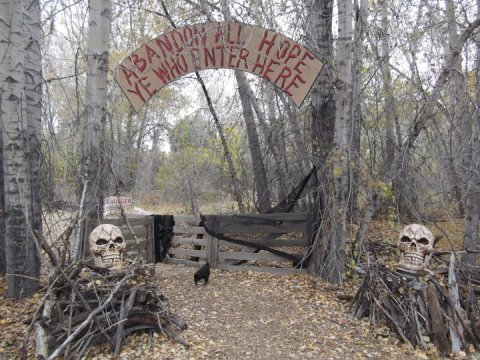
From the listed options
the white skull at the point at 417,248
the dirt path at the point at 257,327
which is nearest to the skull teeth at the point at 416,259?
the white skull at the point at 417,248

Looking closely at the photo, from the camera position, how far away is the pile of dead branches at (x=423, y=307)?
4496mm

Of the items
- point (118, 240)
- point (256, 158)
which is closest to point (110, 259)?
point (118, 240)

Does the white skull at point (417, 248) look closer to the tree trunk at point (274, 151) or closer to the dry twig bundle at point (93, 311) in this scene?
the dry twig bundle at point (93, 311)

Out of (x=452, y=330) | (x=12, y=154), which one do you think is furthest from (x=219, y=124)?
(x=452, y=330)

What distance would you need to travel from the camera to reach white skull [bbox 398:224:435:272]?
4.93 meters

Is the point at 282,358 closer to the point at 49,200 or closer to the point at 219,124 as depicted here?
the point at 49,200

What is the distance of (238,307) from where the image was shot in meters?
5.46

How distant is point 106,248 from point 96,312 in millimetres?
942

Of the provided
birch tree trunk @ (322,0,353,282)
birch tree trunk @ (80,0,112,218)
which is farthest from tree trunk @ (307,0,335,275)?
birch tree trunk @ (80,0,112,218)

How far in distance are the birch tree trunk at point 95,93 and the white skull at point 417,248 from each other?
14.5 ft

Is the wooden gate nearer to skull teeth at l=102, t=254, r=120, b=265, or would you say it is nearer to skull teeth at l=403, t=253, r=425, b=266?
skull teeth at l=403, t=253, r=425, b=266

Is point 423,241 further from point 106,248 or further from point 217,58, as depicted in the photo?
point 217,58

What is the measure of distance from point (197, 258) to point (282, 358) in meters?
3.93

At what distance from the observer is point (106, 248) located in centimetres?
487
